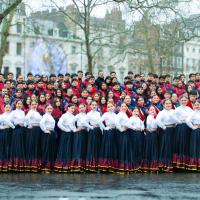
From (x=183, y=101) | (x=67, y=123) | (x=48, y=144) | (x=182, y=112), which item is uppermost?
(x=183, y=101)

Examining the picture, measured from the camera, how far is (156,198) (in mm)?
10789

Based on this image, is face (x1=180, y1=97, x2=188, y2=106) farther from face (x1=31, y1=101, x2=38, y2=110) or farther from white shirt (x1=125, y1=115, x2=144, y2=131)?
face (x1=31, y1=101, x2=38, y2=110)

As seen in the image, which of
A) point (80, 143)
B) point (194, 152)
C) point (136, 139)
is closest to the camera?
point (194, 152)

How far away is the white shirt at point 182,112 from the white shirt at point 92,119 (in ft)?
6.41

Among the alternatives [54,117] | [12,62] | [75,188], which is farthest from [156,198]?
[12,62]

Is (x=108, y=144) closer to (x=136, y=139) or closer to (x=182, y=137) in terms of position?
(x=136, y=139)

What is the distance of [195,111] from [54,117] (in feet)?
11.9

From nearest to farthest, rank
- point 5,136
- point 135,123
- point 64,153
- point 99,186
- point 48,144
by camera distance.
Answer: point 99,186 < point 135,123 < point 64,153 < point 48,144 < point 5,136

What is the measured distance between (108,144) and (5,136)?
106 inches

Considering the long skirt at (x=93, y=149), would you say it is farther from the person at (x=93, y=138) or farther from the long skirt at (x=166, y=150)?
the long skirt at (x=166, y=150)

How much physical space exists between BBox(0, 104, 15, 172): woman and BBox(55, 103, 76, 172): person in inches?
51.7

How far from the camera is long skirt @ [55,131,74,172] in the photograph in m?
15.4

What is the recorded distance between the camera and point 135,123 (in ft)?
49.6

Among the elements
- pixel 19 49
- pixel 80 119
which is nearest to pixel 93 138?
pixel 80 119
